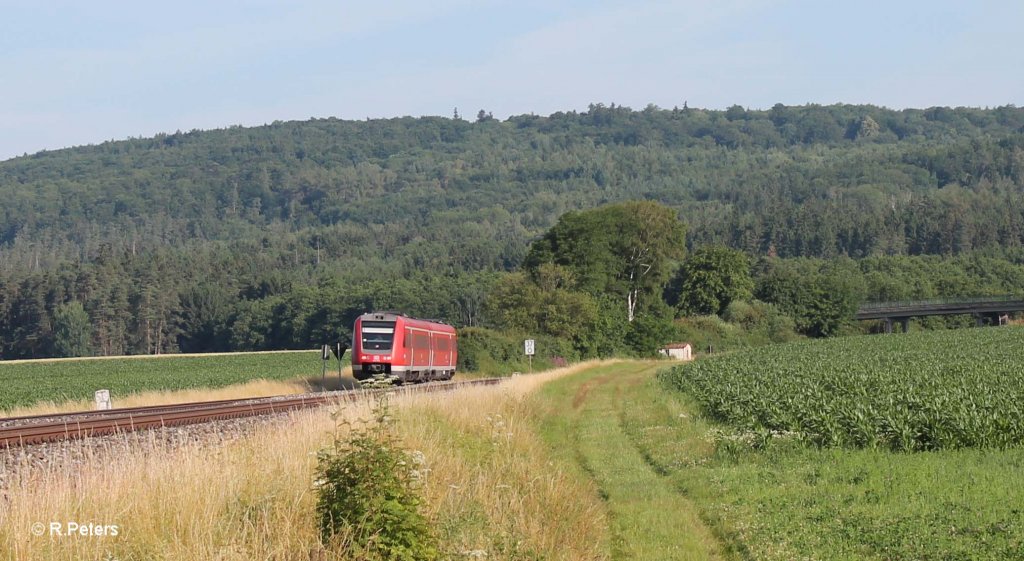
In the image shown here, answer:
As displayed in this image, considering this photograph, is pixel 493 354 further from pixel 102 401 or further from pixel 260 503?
pixel 260 503

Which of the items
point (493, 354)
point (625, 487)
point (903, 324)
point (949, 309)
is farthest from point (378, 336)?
point (903, 324)

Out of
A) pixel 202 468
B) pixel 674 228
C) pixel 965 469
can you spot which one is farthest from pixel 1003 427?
pixel 674 228

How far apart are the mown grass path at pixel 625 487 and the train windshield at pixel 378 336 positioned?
8.36 m

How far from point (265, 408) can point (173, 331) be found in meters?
139

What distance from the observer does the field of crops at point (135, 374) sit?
57.9 metres

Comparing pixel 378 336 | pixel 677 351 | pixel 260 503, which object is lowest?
pixel 677 351

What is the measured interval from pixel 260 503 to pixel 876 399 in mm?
18738

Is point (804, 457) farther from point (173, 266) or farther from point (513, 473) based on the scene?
point (173, 266)

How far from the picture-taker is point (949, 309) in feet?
389

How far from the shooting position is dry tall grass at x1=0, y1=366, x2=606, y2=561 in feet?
32.2

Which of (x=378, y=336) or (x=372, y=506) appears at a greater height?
(x=372, y=506)

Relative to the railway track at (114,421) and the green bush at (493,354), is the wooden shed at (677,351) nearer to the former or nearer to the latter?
the green bush at (493,354)

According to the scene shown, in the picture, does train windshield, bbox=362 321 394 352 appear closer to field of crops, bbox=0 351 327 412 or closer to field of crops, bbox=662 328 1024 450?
field of crops, bbox=662 328 1024 450

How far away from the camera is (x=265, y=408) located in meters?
30.9
